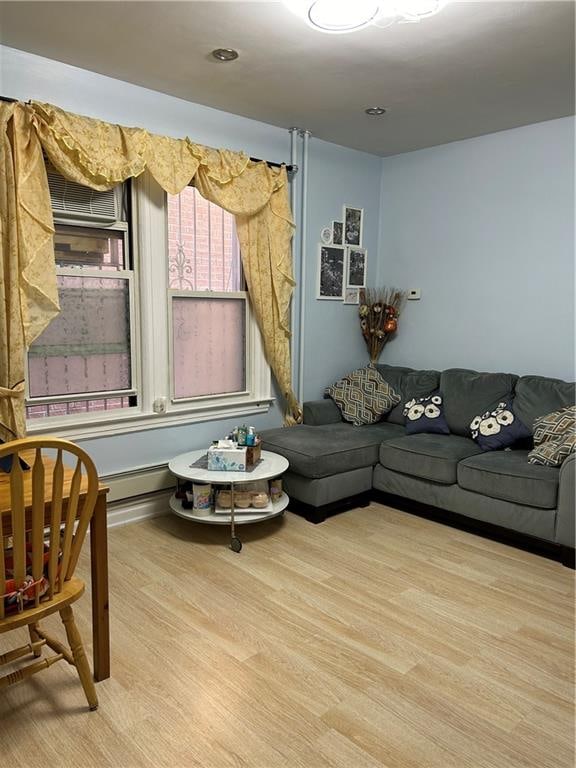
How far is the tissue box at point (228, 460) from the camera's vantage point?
10.8 feet

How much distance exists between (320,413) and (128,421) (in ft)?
4.98

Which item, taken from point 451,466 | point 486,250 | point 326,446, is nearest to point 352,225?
point 486,250

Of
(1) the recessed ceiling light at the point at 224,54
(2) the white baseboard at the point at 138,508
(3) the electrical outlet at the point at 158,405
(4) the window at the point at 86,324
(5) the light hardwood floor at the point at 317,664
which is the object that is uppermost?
(1) the recessed ceiling light at the point at 224,54

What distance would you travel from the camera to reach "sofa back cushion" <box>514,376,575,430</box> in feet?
11.8

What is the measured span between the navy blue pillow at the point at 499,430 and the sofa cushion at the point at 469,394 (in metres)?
0.14

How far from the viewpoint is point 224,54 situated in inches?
111

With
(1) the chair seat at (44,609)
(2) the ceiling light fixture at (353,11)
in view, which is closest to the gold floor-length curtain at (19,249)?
(1) the chair seat at (44,609)

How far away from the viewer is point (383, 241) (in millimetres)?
4953

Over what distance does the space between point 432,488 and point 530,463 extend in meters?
0.63

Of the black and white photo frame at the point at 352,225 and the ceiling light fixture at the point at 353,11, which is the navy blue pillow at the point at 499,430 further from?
the ceiling light fixture at the point at 353,11

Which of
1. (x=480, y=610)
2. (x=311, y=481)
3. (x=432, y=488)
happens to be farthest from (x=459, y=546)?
(x=311, y=481)

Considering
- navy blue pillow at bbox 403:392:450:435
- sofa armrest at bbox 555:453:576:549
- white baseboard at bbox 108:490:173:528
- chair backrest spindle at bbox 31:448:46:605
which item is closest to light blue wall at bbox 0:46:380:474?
white baseboard at bbox 108:490:173:528

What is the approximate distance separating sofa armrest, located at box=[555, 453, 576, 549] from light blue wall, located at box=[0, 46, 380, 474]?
2.10 metres

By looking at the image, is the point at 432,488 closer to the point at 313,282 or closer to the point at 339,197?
the point at 313,282
